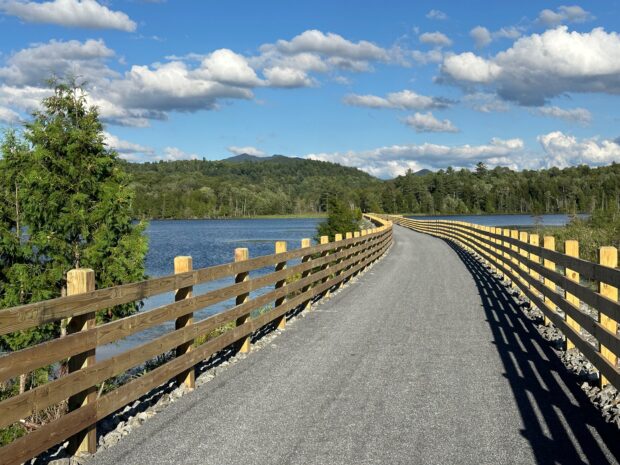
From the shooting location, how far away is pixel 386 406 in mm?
5711

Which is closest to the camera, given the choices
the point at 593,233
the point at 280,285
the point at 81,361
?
the point at 81,361

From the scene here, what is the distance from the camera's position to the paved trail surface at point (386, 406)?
183 inches

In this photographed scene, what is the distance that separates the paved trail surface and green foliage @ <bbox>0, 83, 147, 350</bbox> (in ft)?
26.3

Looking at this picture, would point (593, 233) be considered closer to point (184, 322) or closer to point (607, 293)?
point (607, 293)

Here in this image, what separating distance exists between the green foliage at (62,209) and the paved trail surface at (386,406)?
8.01m

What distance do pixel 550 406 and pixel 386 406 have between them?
61.9 inches

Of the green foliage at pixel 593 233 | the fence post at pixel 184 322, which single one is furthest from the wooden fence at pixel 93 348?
the green foliage at pixel 593 233

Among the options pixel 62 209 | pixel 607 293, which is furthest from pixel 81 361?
pixel 62 209

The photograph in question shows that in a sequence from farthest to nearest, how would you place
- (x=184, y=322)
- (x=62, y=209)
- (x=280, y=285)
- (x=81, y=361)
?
(x=62, y=209), (x=280, y=285), (x=184, y=322), (x=81, y=361)

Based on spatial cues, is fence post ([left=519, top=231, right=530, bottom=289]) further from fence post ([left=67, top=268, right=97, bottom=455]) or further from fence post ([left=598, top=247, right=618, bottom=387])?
fence post ([left=67, top=268, right=97, bottom=455])

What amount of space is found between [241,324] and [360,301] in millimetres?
5222

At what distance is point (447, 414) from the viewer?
18.1 ft

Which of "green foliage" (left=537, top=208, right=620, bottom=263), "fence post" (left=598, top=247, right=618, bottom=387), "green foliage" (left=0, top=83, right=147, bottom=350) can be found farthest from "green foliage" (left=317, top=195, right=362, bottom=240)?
"fence post" (left=598, top=247, right=618, bottom=387)

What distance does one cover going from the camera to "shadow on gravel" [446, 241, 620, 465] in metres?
4.64
